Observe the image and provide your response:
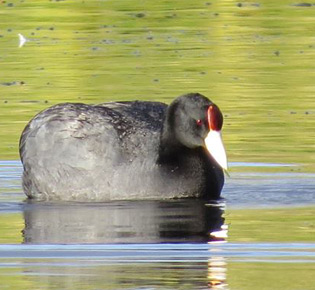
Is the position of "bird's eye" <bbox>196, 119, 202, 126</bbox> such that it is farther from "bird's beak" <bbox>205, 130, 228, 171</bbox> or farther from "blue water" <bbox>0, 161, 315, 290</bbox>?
"blue water" <bbox>0, 161, 315, 290</bbox>

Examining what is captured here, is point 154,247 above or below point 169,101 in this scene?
below

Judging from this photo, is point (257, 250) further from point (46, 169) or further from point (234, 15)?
point (234, 15)

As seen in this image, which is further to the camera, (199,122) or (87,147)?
(87,147)

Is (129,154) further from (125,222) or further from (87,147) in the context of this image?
(125,222)

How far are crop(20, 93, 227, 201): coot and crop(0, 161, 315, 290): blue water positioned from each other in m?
0.17

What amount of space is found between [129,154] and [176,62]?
25.0 ft

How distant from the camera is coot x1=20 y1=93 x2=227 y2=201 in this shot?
40.0 ft

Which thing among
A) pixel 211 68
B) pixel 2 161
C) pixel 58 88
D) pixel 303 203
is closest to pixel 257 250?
pixel 303 203

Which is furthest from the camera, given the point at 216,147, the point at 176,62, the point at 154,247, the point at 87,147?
the point at 176,62

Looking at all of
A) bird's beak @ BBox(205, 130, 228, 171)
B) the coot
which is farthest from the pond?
bird's beak @ BBox(205, 130, 228, 171)

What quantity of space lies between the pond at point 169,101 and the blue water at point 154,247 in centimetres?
1

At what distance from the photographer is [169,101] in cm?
1638

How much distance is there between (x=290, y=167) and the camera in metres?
13.0

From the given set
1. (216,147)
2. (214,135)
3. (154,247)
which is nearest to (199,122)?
(214,135)
